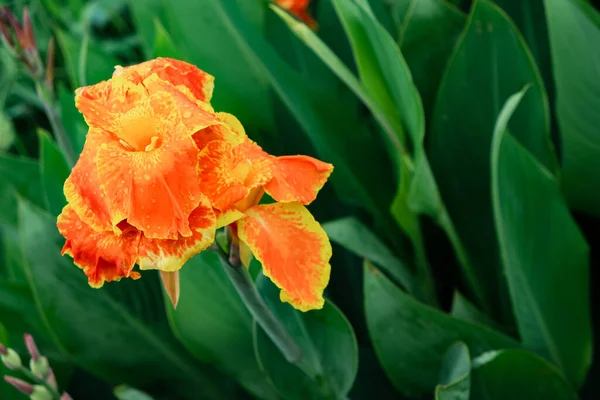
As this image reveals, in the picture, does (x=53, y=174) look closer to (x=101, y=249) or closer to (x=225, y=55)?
(x=225, y=55)

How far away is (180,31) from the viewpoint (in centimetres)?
63

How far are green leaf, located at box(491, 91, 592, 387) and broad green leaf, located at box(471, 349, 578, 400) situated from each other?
0.13ft

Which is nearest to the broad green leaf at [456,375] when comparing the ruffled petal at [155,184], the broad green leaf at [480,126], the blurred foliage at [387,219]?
the blurred foliage at [387,219]

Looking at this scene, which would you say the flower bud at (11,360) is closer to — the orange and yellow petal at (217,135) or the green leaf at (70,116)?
the orange and yellow petal at (217,135)

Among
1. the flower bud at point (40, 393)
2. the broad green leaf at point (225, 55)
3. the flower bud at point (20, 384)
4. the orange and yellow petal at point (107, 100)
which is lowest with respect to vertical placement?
the flower bud at point (40, 393)

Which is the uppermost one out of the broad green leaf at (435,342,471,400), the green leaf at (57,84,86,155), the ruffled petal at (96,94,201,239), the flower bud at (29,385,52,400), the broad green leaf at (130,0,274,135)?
the ruffled petal at (96,94,201,239)

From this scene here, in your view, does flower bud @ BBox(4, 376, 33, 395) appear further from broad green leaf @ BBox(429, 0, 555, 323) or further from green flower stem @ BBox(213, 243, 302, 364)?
broad green leaf @ BBox(429, 0, 555, 323)

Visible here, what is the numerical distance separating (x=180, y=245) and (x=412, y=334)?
260mm

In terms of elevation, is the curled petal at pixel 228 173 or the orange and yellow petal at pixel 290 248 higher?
the curled petal at pixel 228 173

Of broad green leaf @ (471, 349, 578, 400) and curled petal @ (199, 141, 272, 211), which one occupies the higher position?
curled petal @ (199, 141, 272, 211)

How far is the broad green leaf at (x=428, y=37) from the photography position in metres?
0.56

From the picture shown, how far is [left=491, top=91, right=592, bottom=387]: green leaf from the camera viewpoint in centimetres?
48

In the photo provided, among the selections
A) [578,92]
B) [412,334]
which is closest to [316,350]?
[412,334]

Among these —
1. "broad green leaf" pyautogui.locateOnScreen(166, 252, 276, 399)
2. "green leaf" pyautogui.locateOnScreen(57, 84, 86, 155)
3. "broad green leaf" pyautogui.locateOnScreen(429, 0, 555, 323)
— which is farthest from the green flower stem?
"green leaf" pyautogui.locateOnScreen(57, 84, 86, 155)
